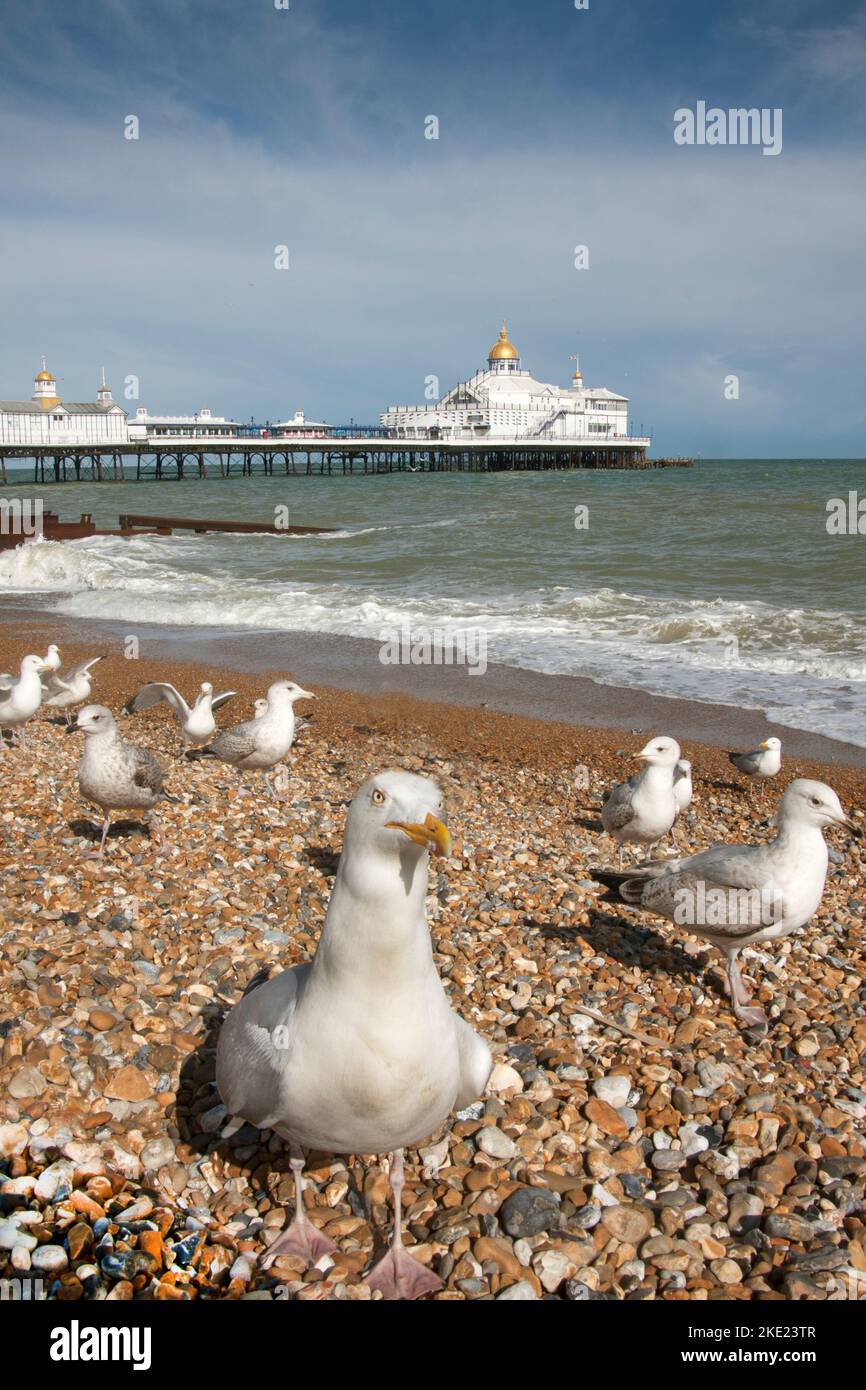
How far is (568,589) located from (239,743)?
12.2 metres

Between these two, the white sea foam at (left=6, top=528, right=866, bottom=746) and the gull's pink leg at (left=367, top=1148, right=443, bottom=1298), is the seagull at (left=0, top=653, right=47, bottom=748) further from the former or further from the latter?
the white sea foam at (left=6, top=528, right=866, bottom=746)

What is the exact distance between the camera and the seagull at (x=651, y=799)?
5.53 meters

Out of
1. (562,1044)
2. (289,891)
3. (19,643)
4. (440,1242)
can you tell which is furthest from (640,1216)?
(19,643)

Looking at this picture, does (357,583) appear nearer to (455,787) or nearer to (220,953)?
(455,787)

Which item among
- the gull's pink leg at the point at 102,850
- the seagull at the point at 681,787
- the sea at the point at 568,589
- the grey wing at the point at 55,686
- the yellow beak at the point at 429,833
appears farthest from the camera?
the sea at the point at 568,589

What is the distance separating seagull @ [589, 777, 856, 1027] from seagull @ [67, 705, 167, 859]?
2994mm

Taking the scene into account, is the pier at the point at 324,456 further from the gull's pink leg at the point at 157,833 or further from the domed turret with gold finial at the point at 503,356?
the gull's pink leg at the point at 157,833

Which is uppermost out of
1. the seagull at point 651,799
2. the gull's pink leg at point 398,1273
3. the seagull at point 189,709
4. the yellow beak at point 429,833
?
the yellow beak at point 429,833

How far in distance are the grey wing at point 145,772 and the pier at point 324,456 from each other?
232ft

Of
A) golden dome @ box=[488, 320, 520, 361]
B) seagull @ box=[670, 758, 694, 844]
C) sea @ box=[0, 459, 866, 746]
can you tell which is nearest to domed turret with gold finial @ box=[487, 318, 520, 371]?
golden dome @ box=[488, 320, 520, 361]

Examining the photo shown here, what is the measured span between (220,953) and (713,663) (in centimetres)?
921

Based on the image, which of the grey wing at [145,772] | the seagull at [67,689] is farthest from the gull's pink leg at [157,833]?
the seagull at [67,689]

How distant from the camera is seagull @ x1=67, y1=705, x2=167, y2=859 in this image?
17.5 ft

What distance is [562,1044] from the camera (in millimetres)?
3559
